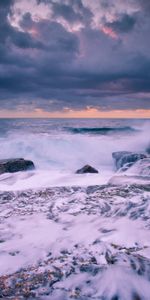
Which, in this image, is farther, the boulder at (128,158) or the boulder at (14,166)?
the boulder at (128,158)

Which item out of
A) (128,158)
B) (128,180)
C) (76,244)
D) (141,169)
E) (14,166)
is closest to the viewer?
(76,244)

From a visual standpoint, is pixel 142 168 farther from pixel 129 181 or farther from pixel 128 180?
pixel 129 181

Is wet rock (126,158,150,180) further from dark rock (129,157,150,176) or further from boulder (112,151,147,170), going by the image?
boulder (112,151,147,170)

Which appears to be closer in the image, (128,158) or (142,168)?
(142,168)

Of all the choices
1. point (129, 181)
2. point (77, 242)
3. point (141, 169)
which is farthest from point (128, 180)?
point (77, 242)

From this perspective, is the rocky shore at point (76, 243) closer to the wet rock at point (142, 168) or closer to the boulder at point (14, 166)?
the wet rock at point (142, 168)

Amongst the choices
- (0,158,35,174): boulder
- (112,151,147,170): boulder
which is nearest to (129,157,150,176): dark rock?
(112,151,147,170): boulder

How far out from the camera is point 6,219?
3.46 metres

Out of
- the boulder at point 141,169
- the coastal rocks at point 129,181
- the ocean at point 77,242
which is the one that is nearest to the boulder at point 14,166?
the ocean at point 77,242

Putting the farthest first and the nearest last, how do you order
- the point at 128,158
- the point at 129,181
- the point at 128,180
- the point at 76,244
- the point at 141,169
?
1. the point at 128,158
2. the point at 141,169
3. the point at 128,180
4. the point at 129,181
5. the point at 76,244

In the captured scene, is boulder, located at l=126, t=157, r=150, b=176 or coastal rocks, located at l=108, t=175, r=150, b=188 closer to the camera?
coastal rocks, located at l=108, t=175, r=150, b=188

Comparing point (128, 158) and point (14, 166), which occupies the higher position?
point (14, 166)

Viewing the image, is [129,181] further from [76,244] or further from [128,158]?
[128,158]

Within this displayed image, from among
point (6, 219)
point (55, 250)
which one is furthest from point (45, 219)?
point (55, 250)
